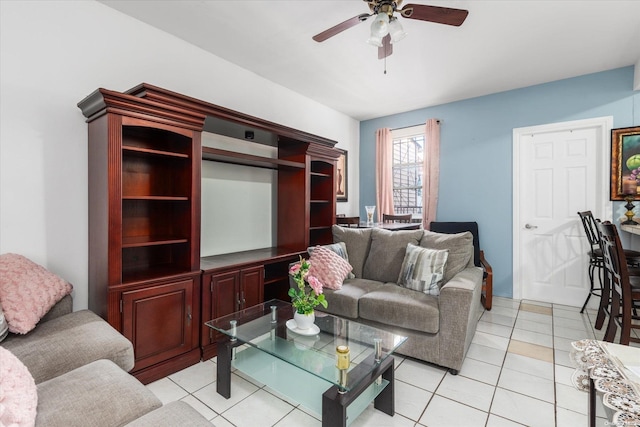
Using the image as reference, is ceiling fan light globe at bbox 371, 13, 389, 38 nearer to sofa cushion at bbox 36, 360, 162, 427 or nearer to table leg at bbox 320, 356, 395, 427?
table leg at bbox 320, 356, 395, 427

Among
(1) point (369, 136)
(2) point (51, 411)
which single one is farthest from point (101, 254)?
(1) point (369, 136)

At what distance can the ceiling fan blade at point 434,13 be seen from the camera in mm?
1883

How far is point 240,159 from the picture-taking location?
9.57 feet

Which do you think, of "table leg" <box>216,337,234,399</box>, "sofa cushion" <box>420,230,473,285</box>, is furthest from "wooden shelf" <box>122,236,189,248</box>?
"sofa cushion" <box>420,230,473,285</box>

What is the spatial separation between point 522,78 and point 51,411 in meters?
4.87

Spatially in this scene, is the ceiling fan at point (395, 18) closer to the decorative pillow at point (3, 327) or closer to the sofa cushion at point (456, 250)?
the sofa cushion at point (456, 250)

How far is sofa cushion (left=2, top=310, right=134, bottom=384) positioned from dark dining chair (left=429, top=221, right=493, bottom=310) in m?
3.61

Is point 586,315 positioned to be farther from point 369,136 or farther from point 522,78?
point 369,136

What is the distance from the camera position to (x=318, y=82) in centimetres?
373

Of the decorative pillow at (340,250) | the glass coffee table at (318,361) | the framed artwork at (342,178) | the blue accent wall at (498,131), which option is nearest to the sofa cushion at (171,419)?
the glass coffee table at (318,361)

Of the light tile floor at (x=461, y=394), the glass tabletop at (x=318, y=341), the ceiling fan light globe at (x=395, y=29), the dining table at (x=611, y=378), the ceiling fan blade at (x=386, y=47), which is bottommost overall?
the light tile floor at (x=461, y=394)

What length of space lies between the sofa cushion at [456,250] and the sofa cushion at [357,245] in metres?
0.66

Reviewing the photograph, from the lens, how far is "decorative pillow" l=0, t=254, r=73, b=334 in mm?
1600

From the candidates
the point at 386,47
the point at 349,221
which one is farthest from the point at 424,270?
the point at 386,47
